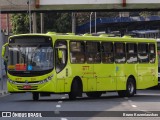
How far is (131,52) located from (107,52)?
81.3 inches

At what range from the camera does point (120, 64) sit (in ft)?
98.5

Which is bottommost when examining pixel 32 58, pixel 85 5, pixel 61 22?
pixel 32 58

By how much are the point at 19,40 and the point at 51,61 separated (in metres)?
1.74

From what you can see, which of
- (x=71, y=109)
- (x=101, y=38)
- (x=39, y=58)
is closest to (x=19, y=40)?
(x=39, y=58)

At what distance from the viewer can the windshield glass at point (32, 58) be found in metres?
25.7

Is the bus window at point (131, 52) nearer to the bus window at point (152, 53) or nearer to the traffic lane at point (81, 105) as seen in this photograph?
the bus window at point (152, 53)

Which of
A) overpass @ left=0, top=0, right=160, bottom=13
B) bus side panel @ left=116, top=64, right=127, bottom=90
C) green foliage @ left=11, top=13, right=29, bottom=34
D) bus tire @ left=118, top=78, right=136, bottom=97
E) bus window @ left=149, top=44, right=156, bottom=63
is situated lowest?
bus tire @ left=118, top=78, right=136, bottom=97

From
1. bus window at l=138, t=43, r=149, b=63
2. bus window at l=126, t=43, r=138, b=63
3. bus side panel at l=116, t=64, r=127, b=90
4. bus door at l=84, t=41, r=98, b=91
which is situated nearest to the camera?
bus door at l=84, t=41, r=98, b=91

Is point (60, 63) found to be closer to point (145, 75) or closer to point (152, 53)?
point (145, 75)

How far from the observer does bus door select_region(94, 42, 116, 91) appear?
2837 centimetres

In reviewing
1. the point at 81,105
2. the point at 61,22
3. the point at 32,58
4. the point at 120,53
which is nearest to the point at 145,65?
the point at 120,53

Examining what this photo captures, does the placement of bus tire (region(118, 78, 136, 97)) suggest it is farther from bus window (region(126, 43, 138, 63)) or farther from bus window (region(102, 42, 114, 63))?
bus window (region(102, 42, 114, 63))

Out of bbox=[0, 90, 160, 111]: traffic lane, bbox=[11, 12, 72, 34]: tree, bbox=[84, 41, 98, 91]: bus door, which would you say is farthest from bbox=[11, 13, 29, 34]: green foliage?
bbox=[0, 90, 160, 111]: traffic lane

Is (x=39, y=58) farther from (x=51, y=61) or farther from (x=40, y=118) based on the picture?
(x=40, y=118)
